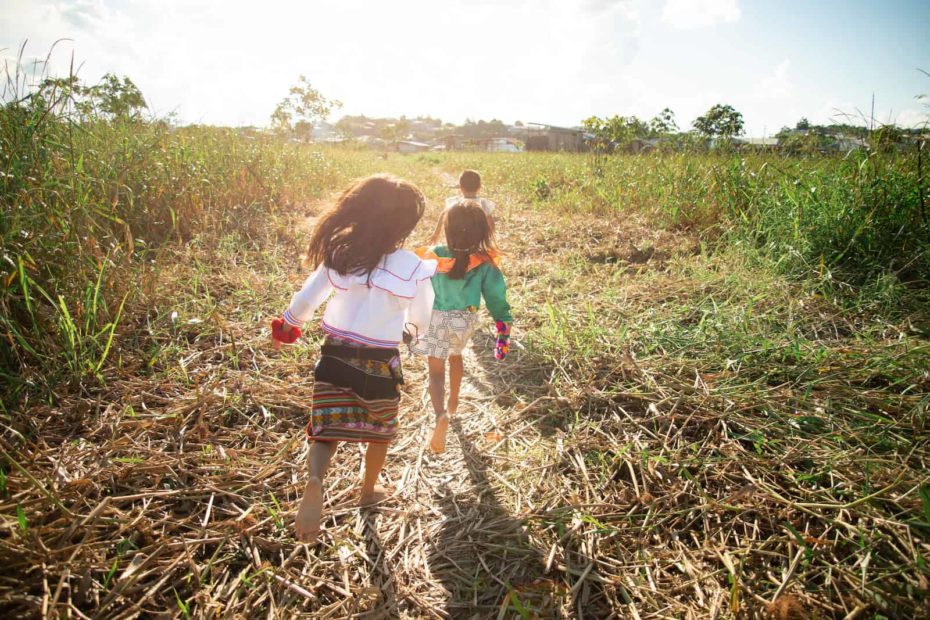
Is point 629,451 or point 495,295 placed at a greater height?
point 495,295

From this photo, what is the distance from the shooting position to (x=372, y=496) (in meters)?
2.10

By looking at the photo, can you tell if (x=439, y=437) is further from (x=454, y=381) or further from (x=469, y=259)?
(x=469, y=259)

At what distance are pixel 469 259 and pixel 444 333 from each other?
0.48 metres

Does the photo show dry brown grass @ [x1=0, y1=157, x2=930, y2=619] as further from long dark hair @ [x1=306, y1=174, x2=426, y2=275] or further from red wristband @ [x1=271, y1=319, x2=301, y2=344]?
long dark hair @ [x1=306, y1=174, x2=426, y2=275]

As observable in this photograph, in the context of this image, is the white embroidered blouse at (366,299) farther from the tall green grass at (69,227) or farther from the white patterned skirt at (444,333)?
the tall green grass at (69,227)

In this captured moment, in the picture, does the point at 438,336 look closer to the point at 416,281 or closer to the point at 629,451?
the point at 416,281

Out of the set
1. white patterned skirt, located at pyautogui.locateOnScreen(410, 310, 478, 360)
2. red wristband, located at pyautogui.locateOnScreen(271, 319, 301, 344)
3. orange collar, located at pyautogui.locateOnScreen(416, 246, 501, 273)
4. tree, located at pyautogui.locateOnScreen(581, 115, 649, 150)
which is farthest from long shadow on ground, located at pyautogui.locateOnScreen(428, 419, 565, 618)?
tree, located at pyautogui.locateOnScreen(581, 115, 649, 150)

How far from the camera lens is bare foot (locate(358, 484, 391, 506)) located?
2086mm

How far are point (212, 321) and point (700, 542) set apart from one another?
130 inches

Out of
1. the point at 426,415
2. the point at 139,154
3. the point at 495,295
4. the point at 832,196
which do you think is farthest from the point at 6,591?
the point at 832,196

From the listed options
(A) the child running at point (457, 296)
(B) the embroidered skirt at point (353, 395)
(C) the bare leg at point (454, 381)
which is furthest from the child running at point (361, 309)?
(C) the bare leg at point (454, 381)

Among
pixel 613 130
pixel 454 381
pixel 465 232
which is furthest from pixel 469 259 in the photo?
pixel 613 130

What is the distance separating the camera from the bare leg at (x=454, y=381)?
108 inches

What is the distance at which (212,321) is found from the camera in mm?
3148
